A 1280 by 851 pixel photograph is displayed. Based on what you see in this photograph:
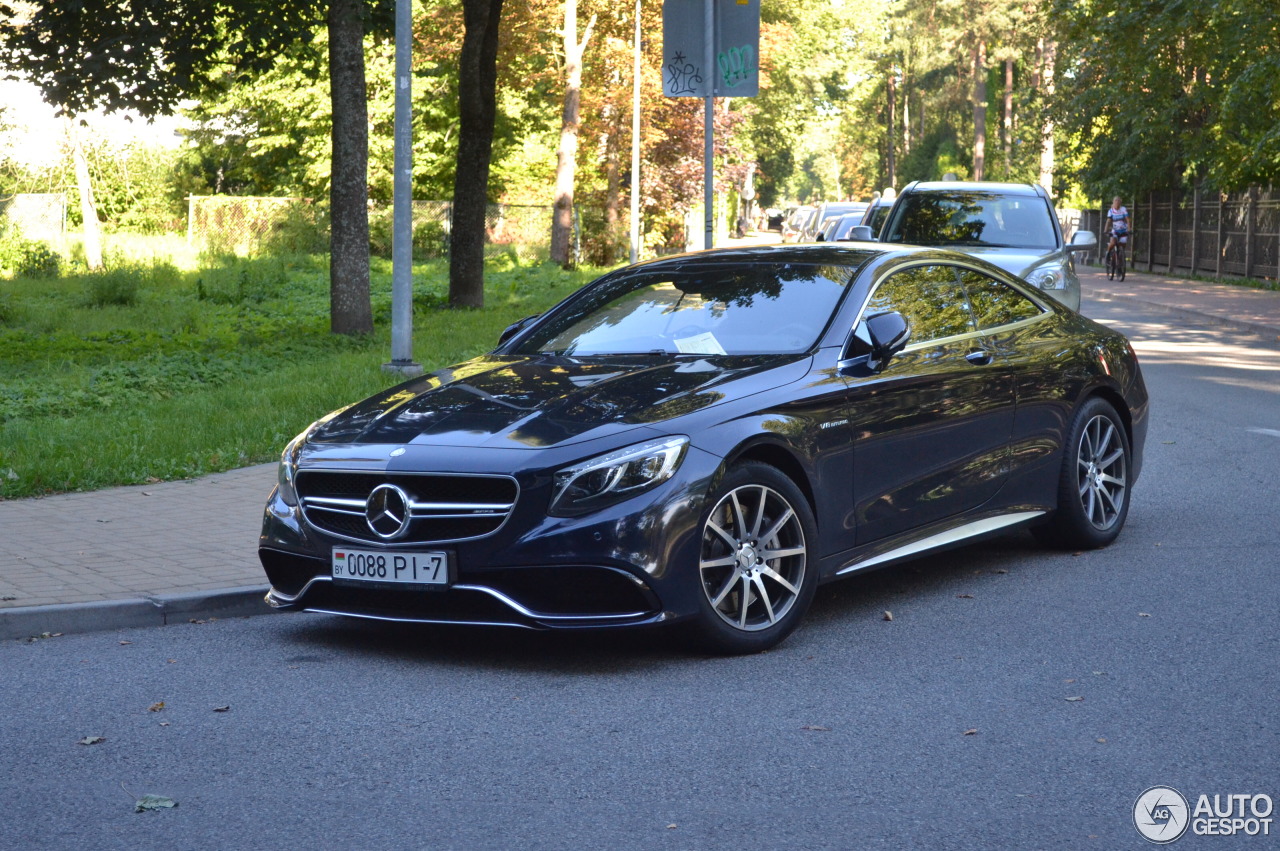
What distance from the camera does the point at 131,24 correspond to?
1866 centimetres

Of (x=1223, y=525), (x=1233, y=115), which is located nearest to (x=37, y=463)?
(x=1223, y=525)

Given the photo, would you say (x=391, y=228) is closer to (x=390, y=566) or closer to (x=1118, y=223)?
(x=1118, y=223)

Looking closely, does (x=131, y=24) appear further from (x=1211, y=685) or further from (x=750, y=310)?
(x=1211, y=685)

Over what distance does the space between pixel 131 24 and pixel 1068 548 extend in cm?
1477

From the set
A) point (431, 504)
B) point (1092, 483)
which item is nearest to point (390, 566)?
point (431, 504)

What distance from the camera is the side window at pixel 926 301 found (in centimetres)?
663

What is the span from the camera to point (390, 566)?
5.42 meters

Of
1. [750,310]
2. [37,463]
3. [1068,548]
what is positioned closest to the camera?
[750,310]

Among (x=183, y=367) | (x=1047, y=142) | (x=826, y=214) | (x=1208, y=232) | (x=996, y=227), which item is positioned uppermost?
(x=1047, y=142)

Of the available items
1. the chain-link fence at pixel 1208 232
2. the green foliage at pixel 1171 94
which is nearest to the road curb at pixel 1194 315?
the green foliage at pixel 1171 94

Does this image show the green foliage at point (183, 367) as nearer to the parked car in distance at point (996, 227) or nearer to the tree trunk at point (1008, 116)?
the parked car in distance at point (996, 227)

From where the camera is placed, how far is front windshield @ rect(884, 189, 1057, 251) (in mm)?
15133

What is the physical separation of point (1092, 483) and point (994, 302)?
1049 mm

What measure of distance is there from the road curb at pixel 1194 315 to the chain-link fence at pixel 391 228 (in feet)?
49.8
